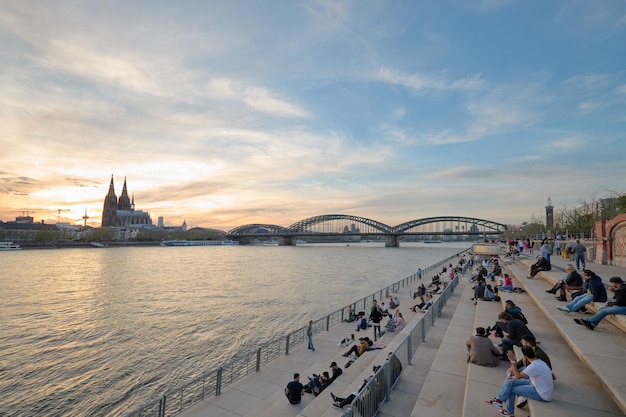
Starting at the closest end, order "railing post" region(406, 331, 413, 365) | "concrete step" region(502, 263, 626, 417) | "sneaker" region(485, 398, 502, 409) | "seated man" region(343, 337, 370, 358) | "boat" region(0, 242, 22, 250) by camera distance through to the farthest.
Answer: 1. "concrete step" region(502, 263, 626, 417)
2. "sneaker" region(485, 398, 502, 409)
3. "railing post" region(406, 331, 413, 365)
4. "seated man" region(343, 337, 370, 358)
5. "boat" region(0, 242, 22, 250)

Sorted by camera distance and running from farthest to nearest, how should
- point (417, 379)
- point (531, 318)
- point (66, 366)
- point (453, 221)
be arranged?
point (453, 221) → point (66, 366) → point (531, 318) → point (417, 379)

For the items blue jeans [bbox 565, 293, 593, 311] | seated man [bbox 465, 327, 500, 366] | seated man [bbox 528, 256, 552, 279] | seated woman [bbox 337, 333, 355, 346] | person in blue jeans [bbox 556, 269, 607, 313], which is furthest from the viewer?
seated man [bbox 528, 256, 552, 279]

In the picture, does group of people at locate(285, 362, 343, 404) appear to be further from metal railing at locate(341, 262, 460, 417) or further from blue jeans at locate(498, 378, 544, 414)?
A: blue jeans at locate(498, 378, 544, 414)

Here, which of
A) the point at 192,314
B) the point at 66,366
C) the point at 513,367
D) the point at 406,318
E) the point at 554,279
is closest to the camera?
the point at 513,367

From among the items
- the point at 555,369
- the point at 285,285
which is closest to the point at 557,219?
the point at 285,285

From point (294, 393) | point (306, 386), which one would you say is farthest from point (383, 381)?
point (306, 386)

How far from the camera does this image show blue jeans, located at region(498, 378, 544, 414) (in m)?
5.35

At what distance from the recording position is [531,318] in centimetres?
1026

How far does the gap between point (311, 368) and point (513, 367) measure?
7.76 metres

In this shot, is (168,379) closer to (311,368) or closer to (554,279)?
(311,368)

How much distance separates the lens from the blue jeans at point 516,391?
5348 millimetres

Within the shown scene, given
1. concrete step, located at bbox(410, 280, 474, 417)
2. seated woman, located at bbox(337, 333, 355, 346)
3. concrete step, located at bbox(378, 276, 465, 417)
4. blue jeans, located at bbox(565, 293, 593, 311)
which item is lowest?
seated woman, located at bbox(337, 333, 355, 346)

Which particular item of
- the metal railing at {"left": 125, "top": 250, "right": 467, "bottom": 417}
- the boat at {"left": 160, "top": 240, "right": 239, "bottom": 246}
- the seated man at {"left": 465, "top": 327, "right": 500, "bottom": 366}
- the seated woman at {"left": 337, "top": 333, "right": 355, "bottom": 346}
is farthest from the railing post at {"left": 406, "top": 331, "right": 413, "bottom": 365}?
the boat at {"left": 160, "top": 240, "right": 239, "bottom": 246}

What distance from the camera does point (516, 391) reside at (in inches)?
215
